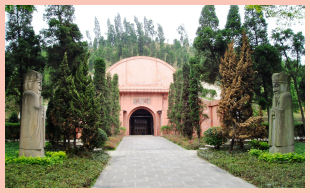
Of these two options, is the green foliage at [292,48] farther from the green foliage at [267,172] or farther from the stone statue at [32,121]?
the stone statue at [32,121]

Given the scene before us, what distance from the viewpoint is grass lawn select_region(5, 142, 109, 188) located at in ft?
17.8

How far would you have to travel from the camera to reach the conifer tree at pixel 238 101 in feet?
34.4

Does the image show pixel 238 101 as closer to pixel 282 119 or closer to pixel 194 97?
pixel 282 119

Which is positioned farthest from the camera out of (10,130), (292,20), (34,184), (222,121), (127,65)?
(127,65)

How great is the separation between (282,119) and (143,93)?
2053 cm

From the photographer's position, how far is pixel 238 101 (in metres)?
10.5

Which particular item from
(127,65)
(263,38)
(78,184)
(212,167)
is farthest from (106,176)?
(127,65)

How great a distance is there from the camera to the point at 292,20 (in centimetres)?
870

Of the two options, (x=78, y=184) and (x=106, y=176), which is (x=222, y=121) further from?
(x=78, y=184)

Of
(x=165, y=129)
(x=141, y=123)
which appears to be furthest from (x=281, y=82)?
(x=141, y=123)

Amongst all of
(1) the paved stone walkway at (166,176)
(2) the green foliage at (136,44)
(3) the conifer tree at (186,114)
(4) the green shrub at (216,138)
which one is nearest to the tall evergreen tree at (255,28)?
(3) the conifer tree at (186,114)

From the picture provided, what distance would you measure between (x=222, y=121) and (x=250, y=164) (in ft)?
10.8

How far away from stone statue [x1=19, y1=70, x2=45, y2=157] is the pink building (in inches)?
760

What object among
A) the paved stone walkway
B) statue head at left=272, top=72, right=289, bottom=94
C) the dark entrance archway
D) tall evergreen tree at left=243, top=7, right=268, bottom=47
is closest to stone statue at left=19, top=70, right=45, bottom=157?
→ the paved stone walkway
